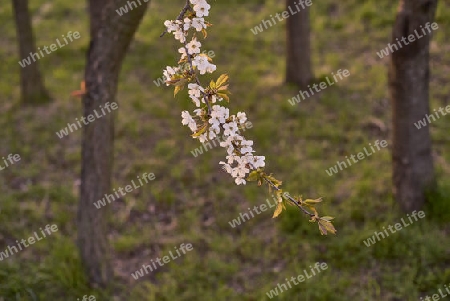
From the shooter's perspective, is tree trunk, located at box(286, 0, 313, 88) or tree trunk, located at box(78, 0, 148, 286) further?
tree trunk, located at box(286, 0, 313, 88)

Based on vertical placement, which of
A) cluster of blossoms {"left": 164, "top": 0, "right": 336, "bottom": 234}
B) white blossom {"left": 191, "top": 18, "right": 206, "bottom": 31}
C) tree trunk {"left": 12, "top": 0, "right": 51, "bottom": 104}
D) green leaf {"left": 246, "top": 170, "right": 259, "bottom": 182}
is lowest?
green leaf {"left": 246, "top": 170, "right": 259, "bottom": 182}

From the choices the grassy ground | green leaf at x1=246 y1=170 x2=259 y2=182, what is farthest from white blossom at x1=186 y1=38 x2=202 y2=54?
the grassy ground

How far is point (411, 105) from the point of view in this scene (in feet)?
14.9

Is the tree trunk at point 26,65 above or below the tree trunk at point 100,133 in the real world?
above

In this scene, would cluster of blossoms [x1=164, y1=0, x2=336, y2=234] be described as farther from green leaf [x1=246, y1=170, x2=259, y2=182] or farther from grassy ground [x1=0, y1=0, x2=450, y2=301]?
grassy ground [x1=0, y1=0, x2=450, y2=301]

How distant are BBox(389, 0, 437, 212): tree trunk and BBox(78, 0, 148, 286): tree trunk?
7.29 feet

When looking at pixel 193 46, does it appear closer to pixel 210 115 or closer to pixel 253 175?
pixel 210 115

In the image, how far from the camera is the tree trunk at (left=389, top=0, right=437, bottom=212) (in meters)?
4.29

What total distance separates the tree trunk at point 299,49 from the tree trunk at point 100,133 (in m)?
3.67

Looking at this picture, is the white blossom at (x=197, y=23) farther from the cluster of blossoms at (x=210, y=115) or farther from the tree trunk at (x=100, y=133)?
the tree trunk at (x=100, y=133)

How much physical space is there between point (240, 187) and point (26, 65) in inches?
145

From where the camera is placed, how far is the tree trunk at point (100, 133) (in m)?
3.81

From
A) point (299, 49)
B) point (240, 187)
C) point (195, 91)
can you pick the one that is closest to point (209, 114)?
point (195, 91)

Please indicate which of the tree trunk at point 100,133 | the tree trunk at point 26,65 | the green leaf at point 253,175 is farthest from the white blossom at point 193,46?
the tree trunk at point 26,65
